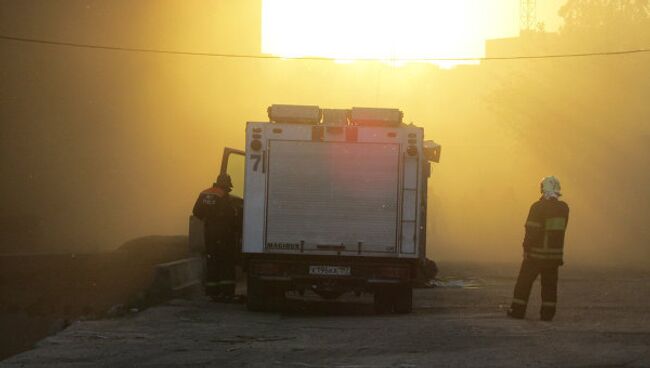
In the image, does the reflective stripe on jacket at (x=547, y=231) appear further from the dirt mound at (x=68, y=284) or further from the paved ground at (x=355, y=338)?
the dirt mound at (x=68, y=284)

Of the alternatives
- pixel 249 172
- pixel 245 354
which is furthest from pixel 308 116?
pixel 245 354

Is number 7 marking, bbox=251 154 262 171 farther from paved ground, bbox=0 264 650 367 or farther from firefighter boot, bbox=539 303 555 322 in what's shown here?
firefighter boot, bbox=539 303 555 322

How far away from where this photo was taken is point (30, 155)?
150 ft

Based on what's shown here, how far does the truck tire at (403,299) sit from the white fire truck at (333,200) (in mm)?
499

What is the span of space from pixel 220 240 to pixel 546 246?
509 cm

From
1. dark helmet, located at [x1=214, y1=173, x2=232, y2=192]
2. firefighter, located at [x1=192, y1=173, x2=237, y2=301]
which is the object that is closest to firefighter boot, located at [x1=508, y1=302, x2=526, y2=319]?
firefighter, located at [x1=192, y1=173, x2=237, y2=301]

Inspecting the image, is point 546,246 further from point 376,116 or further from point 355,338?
point 355,338

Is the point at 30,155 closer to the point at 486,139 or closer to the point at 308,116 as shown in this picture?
the point at 308,116

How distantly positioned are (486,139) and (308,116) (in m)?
78.9

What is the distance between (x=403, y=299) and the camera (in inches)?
659

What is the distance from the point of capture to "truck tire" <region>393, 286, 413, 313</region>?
16.7 m

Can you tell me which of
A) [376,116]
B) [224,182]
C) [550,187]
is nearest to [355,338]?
[550,187]

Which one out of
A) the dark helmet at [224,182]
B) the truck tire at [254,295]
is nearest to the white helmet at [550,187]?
the truck tire at [254,295]

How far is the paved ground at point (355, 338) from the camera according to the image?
431 inches
